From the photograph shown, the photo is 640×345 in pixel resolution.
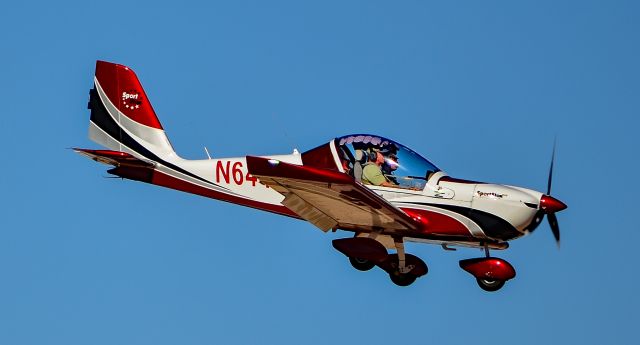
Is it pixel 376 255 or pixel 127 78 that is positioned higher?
pixel 127 78

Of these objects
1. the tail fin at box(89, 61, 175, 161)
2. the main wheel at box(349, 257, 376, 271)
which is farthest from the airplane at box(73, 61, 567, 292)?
the tail fin at box(89, 61, 175, 161)

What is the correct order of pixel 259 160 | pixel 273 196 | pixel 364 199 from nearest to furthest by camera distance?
1. pixel 259 160
2. pixel 364 199
3. pixel 273 196

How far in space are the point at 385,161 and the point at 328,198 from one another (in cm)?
118

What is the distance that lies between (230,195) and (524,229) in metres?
5.08

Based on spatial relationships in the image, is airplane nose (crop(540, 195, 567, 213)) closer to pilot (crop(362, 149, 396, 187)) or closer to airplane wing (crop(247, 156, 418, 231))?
airplane wing (crop(247, 156, 418, 231))

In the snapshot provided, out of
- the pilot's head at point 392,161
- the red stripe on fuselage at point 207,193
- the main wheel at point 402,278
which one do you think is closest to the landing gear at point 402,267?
the main wheel at point 402,278

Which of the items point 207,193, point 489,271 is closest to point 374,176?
point 489,271

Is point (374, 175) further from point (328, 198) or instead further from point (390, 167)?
point (328, 198)

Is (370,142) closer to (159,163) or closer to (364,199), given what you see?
(364,199)

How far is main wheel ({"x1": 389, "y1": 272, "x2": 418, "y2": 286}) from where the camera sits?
804 inches

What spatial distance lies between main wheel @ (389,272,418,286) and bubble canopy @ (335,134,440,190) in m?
1.45

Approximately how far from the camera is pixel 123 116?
2288 cm

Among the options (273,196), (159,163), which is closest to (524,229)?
(273,196)

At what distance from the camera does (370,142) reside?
1992 cm
